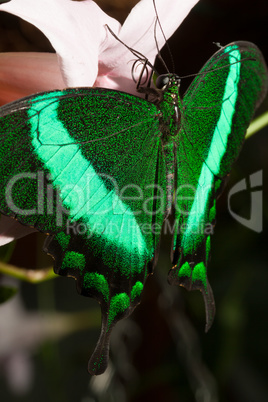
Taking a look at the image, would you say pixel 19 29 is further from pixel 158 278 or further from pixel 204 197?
pixel 158 278

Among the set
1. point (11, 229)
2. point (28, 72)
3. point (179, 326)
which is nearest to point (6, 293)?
point (11, 229)

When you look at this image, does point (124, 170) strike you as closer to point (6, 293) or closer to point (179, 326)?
point (6, 293)

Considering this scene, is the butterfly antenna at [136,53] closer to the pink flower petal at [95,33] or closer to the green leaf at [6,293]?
the pink flower petal at [95,33]

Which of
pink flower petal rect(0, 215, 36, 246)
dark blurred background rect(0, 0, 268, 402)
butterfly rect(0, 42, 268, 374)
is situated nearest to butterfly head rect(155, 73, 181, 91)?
butterfly rect(0, 42, 268, 374)

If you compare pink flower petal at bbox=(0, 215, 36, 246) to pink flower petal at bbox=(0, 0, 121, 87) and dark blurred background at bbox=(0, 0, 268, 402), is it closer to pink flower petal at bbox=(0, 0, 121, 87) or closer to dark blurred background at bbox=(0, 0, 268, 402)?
pink flower petal at bbox=(0, 0, 121, 87)

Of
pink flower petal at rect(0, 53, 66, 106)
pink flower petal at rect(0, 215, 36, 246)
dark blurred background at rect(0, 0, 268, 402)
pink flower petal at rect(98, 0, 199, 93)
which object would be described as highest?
pink flower petal at rect(98, 0, 199, 93)

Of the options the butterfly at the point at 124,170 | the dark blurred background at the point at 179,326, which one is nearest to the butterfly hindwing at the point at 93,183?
the butterfly at the point at 124,170

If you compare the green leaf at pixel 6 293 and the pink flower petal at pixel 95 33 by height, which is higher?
the pink flower petal at pixel 95 33
